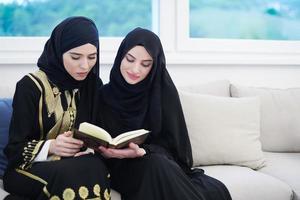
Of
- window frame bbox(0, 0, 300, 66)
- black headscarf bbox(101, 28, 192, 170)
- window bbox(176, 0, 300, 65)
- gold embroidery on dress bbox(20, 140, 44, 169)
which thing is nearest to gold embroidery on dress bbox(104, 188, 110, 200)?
gold embroidery on dress bbox(20, 140, 44, 169)

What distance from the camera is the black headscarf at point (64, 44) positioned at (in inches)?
65.5

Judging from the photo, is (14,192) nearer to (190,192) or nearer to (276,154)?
(190,192)

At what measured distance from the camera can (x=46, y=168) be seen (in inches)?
57.5

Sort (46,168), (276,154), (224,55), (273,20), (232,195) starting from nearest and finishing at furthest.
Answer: (46,168) < (232,195) < (276,154) < (224,55) < (273,20)

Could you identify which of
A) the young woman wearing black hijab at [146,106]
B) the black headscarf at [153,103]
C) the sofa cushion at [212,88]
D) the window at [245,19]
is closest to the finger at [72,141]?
the young woman wearing black hijab at [146,106]

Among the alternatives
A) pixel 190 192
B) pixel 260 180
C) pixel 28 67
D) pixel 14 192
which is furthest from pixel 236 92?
pixel 14 192

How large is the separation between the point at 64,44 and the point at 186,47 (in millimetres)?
1099

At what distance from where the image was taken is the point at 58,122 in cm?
166

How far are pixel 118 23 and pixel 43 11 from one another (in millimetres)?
466

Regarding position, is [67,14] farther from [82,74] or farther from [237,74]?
[237,74]

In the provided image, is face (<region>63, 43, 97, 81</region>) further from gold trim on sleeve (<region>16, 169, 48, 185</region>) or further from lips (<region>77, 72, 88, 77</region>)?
gold trim on sleeve (<region>16, 169, 48, 185</region>)

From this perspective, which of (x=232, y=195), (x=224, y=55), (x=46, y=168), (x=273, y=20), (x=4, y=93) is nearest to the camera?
(x=46, y=168)

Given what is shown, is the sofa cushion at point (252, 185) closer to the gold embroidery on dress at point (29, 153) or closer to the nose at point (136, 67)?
the nose at point (136, 67)

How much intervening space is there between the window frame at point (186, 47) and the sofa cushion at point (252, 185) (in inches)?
35.7
